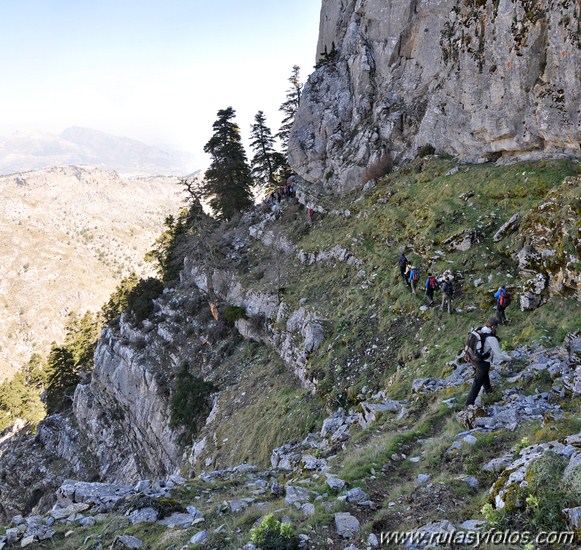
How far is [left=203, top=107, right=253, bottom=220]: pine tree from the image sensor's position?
47844mm

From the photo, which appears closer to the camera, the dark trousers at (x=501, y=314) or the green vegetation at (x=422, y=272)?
the dark trousers at (x=501, y=314)

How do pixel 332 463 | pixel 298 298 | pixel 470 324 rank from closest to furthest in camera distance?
1. pixel 332 463
2. pixel 470 324
3. pixel 298 298

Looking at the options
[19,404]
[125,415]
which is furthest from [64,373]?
[125,415]

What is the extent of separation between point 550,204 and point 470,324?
20.7 ft

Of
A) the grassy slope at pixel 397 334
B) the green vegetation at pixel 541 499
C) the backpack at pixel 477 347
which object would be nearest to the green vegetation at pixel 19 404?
the grassy slope at pixel 397 334

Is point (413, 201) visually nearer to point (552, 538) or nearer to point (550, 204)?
point (550, 204)

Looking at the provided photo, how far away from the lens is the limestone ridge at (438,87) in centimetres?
2072

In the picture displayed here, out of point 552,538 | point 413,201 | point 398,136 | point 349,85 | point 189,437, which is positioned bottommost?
point 189,437

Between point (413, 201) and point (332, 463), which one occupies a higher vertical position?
point (413, 201)

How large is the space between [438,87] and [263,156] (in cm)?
2610

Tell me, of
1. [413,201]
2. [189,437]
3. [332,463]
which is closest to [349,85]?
[413,201]

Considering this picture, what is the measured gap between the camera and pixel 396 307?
20.3m

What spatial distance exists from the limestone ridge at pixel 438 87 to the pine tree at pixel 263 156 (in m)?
8.62

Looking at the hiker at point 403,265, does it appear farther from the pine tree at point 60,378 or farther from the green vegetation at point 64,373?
the pine tree at point 60,378
